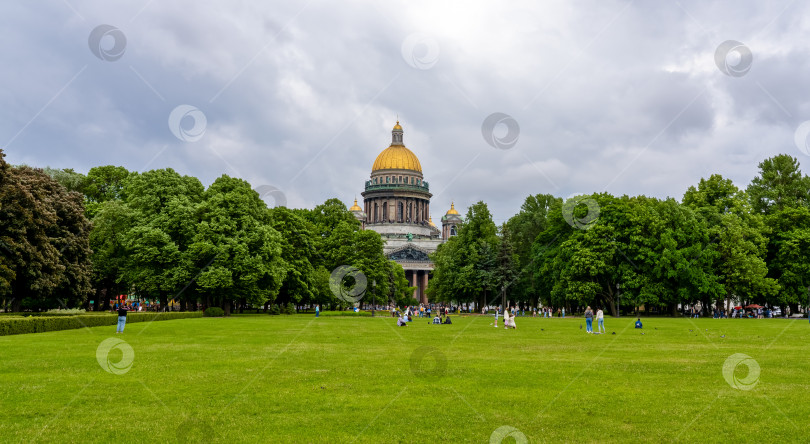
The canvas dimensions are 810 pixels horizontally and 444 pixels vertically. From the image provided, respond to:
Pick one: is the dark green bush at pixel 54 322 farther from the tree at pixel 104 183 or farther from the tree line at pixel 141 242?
the tree at pixel 104 183

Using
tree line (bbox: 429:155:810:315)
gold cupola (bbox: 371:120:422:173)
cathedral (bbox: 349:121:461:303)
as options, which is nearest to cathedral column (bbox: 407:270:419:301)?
cathedral (bbox: 349:121:461:303)

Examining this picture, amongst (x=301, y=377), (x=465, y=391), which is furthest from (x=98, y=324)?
(x=465, y=391)

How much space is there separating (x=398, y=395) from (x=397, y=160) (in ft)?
525

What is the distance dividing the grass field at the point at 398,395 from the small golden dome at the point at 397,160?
150 meters

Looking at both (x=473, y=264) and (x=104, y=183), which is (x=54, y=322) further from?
(x=473, y=264)

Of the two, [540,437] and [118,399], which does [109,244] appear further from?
[540,437]

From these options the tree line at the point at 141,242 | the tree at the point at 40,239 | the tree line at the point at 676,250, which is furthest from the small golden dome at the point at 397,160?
the tree at the point at 40,239

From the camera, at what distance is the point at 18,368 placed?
54.1 ft

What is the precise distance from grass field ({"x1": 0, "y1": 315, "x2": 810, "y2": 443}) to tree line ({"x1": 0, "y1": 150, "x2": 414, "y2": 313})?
1898 cm

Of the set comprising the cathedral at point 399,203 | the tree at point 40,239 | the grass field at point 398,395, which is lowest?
the grass field at point 398,395

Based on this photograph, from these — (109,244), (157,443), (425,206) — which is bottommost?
(157,443)

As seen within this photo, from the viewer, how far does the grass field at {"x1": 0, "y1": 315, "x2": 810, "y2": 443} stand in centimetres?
1015

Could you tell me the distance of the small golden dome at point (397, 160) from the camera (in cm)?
17112

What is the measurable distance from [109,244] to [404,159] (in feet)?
402
